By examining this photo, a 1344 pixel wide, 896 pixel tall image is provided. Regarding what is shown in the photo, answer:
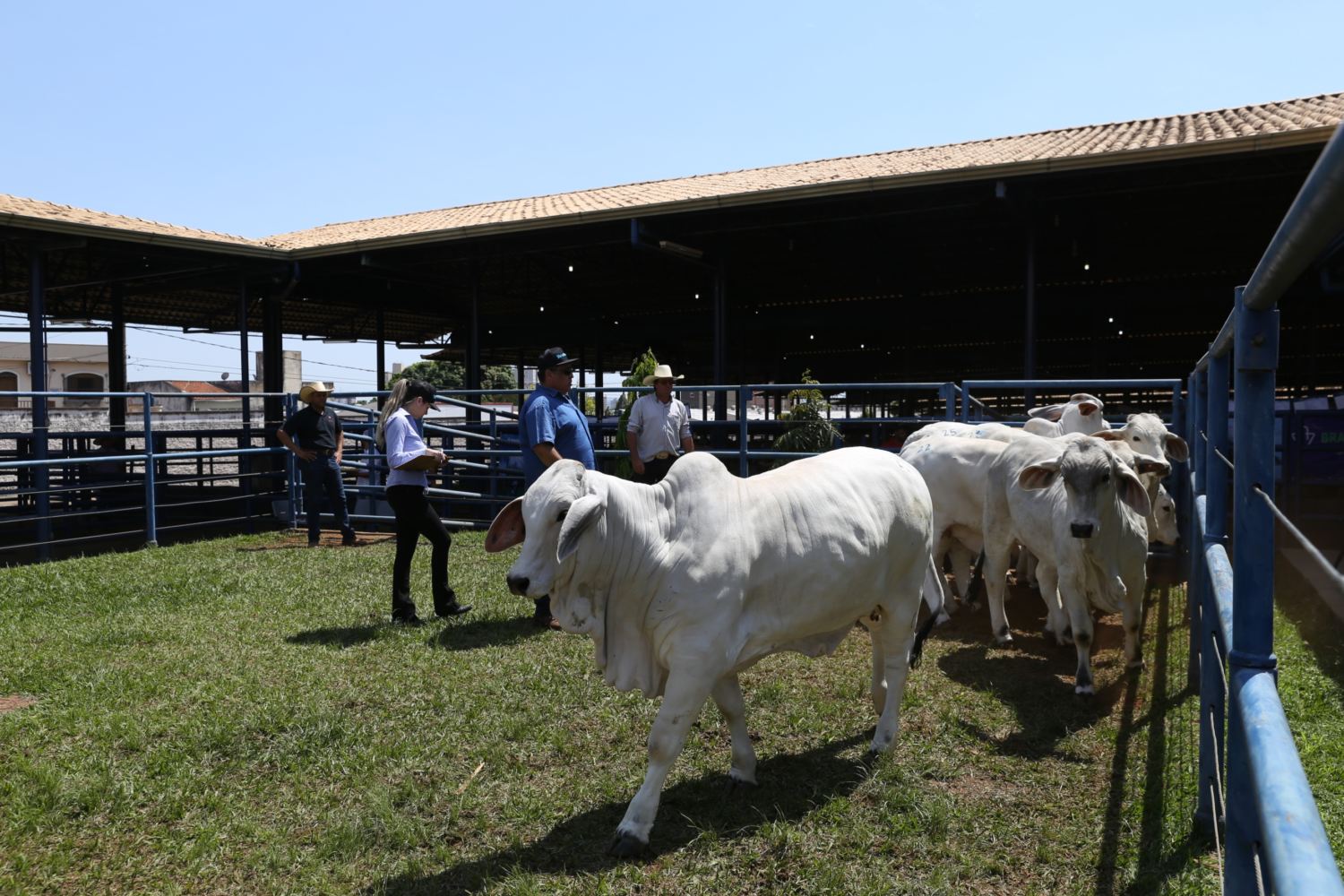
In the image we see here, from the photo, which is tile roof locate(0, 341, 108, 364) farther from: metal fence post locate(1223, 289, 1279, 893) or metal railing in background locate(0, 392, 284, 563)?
metal fence post locate(1223, 289, 1279, 893)

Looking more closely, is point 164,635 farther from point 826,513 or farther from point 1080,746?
point 1080,746

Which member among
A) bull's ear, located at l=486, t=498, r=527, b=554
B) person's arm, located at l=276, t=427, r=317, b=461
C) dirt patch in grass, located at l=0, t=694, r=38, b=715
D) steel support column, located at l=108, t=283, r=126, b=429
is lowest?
dirt patch in grass, located at l=0, t=694, r=38, b=715

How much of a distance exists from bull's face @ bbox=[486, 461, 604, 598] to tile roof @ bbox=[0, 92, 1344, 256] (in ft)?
27.6

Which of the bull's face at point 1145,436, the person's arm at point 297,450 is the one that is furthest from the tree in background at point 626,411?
the bull's face at point 1145,436

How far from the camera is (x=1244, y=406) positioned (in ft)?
6.40

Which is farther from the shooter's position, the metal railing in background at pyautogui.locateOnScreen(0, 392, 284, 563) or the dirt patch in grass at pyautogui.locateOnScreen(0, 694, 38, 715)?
the metal railing in background at pyautogui.locateOnScreen(0, 392, 284, 563)

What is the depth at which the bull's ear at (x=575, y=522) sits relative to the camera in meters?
3.50

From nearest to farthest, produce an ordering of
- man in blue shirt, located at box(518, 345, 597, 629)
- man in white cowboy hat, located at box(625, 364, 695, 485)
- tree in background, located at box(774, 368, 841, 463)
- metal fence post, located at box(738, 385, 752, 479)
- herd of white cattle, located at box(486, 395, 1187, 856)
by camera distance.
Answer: herd of white cattle, located at box(486, 395, 1187, 856) → man in blue shirt, located at box(518, 345, 597, 629) → man in white cowboy hat, located at box(625, 364, 695, 485) → metal fence post, located at box(738, 385, 752, 479) → tree in background, located at box(774, 368, 841, 463)

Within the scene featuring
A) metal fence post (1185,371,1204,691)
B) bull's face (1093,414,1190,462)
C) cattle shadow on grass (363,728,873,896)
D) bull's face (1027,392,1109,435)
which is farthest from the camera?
bull's face (1027,392,1109,435)

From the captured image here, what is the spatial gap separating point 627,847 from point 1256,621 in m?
2.32

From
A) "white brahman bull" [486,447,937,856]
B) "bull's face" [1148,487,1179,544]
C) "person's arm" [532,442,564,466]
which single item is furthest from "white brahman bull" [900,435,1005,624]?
"white brahman bull" [486,447,937,856]

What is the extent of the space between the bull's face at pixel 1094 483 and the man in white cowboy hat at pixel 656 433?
3726mm

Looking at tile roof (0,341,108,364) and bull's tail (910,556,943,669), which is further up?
tile roof (0,341,108,364)

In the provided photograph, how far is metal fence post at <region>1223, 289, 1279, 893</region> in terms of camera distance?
1.82m
